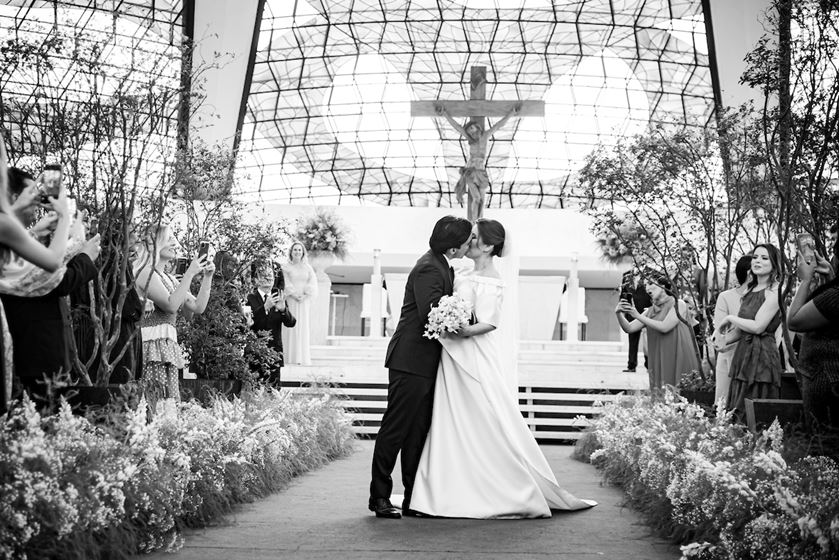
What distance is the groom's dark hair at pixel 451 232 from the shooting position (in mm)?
5023

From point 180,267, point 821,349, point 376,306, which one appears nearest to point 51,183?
point 821,349

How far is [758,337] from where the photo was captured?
19.1 ft

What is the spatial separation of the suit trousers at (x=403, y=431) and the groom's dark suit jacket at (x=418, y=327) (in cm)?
5

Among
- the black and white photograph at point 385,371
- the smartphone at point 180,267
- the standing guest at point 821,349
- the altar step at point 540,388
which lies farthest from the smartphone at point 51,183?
the altar step at point 540,388

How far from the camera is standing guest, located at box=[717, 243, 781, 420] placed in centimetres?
→ 573

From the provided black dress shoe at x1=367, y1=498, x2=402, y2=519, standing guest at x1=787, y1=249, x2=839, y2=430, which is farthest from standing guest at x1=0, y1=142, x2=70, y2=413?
standing guest at x1=787, y1=249, x2=839, y2=430

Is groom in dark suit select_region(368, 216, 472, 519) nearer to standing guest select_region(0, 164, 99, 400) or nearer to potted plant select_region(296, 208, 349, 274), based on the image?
standing guest select_region(0, 164, 99, 400)

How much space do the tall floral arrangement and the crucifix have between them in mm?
1798

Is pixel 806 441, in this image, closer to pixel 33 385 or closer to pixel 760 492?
pixel 760 492

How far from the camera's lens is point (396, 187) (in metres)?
35.0

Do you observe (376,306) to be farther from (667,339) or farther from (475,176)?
(667,339)

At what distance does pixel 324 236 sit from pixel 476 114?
278 cm

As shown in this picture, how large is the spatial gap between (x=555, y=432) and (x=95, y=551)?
26.9 ft

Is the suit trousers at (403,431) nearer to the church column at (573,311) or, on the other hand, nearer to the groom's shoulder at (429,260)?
the groom's shoulder at (429,260)
